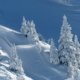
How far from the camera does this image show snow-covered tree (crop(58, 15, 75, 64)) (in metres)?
102

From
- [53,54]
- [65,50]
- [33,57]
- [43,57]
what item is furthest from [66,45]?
[33,57]

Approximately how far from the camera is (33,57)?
10600 cm

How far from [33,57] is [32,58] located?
1.42 feet

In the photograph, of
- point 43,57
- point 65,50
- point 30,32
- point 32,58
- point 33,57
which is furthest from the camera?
point 30,32

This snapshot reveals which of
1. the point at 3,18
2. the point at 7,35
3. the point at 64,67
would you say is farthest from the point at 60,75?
the point at 3,18

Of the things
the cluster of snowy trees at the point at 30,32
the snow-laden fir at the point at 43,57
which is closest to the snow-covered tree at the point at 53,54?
the snow-laden fir at the point at 43,57

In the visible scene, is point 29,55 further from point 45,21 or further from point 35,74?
point 45,21

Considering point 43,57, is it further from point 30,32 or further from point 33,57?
point 30,32

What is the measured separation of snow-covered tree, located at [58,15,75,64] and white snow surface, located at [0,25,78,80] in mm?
2148

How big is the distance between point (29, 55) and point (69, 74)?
13799 millimetres

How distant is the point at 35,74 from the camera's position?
98.4m

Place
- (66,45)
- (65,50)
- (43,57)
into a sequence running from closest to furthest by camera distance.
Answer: (65,50) → (66,45) → (43,57)

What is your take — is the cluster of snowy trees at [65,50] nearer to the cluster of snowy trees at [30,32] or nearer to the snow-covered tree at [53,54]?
the snow-covered tree at [53,54]

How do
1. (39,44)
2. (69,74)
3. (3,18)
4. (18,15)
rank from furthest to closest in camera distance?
(18,15) → (3,18) → (39,44) → (69,74)
